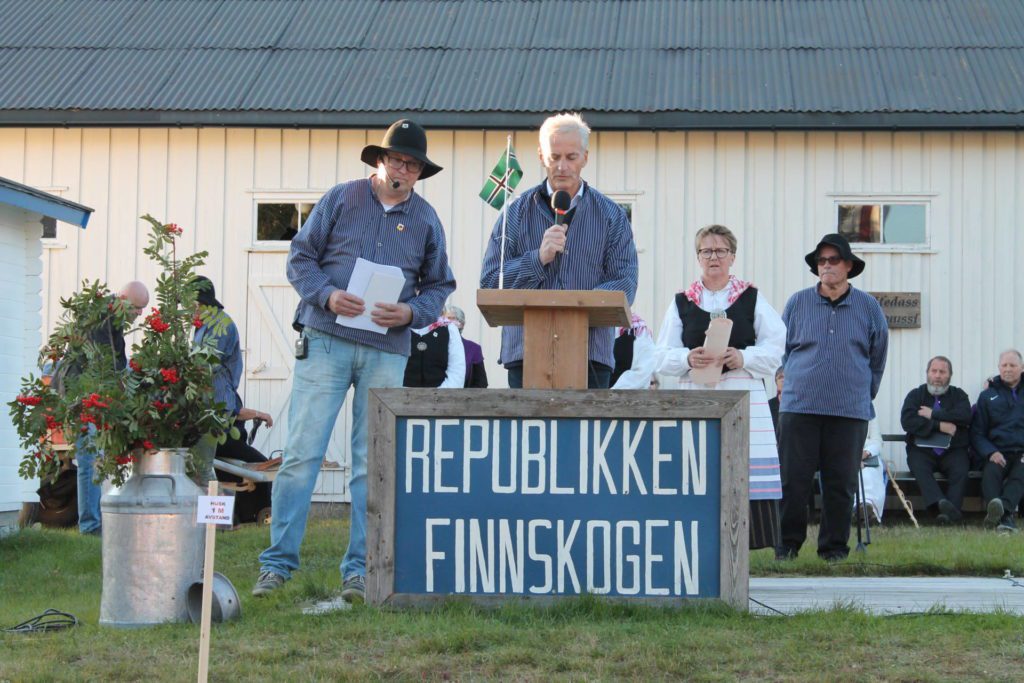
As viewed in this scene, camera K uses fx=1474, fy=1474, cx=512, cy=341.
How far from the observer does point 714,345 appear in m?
7.23

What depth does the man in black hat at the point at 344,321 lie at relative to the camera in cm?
628

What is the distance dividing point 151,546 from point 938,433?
851 cm

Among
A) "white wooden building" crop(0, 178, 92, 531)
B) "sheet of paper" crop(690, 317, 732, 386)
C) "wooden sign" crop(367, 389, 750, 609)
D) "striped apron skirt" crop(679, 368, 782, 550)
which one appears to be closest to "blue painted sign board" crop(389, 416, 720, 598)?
"wooden sign" crop(367, 389, 750, 609)

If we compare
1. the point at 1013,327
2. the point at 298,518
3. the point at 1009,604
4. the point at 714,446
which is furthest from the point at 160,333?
the point at 1013,327

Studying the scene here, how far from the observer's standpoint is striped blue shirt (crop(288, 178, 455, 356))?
20.8 feet

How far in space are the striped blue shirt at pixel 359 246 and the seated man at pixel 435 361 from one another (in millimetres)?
4203

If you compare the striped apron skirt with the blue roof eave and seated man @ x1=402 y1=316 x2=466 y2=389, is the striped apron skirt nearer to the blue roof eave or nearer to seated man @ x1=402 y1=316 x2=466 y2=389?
seated man @ x1=402 y1=316 x2=466 y2=389

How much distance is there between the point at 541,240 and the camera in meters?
6.27

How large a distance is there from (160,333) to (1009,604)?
367cm

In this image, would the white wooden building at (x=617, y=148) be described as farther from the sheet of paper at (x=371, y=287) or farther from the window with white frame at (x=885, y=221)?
the sheet of paper at (x=371, y=287)

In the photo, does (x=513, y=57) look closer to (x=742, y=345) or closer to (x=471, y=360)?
(x=471, y=360)

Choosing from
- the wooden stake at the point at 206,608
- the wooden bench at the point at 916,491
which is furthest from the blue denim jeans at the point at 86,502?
the wooden bench at the point at 916,491

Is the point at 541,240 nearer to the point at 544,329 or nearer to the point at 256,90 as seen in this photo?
the point at 544,329

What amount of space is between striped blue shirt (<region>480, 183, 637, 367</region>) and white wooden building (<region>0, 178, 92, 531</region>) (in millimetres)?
4856
